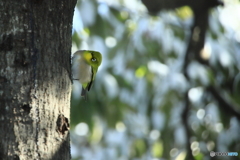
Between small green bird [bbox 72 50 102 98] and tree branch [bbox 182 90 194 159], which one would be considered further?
tree branch [bbox 182 90 194 159]

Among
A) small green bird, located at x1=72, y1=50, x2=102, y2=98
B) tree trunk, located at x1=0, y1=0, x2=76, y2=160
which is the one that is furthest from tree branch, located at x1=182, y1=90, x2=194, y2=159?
tree trunk, located at x1=0, y1=0, x2=76, y2=160

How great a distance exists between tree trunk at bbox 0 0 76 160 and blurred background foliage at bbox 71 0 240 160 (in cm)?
349

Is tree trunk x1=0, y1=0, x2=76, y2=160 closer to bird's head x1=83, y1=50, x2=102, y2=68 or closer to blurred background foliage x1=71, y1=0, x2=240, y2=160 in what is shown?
bird's head x1=83, y1=50, x2=102, y2=68

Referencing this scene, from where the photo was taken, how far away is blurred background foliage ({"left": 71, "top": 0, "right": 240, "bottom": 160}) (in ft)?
19.1

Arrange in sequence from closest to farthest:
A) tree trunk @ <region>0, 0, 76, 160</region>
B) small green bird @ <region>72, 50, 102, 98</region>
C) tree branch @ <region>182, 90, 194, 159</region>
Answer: tree trunk @ <region>0, 0, 76, 160</region>
small green bird @ <region>72, 50, 102, 98</region>
tree branch @ <region>182, 90, 194, 159</region>

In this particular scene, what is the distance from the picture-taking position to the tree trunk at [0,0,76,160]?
5.77ft

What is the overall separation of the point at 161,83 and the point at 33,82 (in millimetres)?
4702

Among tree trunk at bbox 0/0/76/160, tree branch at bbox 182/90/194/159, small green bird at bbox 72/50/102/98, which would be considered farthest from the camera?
tree branch at bbox 182/90/194/159

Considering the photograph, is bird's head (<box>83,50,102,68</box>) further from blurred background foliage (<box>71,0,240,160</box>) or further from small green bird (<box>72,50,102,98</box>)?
blurred background foliage (<box>71,0,240,160</box>)

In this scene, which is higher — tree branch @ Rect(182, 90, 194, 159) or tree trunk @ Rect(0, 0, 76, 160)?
tree trunk @ Rect(0, 0, 76, 160)

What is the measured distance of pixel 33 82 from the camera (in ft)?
6.07

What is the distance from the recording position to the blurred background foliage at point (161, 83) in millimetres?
5812

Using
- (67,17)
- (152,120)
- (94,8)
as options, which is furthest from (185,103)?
(67,17)

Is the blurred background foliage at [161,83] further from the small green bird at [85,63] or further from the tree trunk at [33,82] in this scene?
the tree trunk at [33,82]
